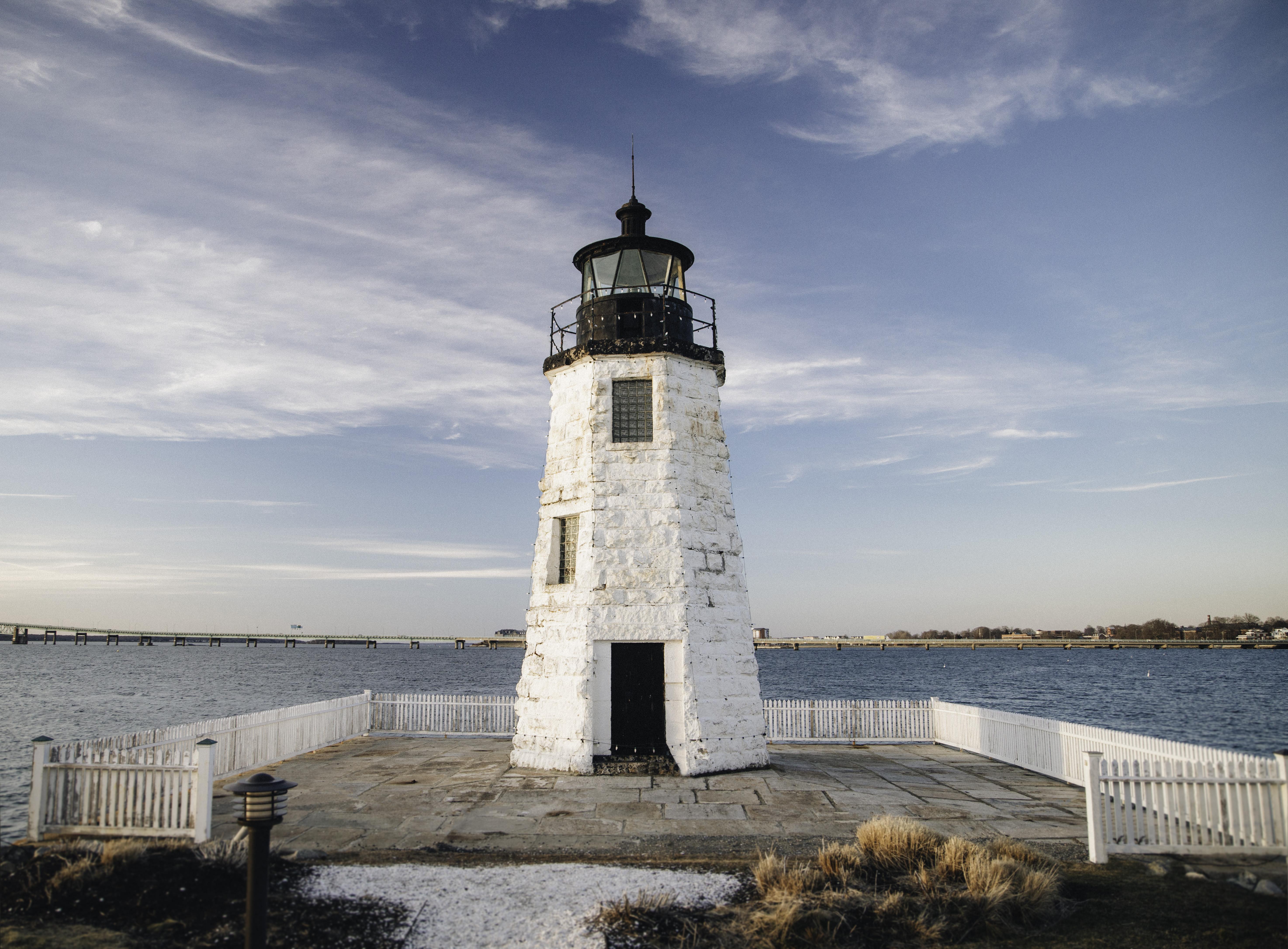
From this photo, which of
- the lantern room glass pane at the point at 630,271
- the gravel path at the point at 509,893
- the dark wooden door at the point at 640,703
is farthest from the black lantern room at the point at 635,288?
the gravel path at the point at 509,893

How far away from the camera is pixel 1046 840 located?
9156 millimetres

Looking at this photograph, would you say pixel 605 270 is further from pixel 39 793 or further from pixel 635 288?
pixel 39 793

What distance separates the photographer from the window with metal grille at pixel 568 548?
14156 millimetres

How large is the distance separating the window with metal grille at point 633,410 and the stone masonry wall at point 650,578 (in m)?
0.13

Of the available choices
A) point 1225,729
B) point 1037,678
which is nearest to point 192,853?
point 1225,729

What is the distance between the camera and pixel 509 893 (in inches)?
282

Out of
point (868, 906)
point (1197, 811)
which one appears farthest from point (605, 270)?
point (1197, 811)

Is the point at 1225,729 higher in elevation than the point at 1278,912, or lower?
lower

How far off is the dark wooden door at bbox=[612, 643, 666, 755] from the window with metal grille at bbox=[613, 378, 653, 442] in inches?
145

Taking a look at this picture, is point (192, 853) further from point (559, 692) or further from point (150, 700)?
point (150, 700)

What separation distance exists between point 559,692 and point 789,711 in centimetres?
634

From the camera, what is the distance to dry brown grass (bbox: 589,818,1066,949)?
248 inches

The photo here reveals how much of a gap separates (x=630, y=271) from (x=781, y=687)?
57101 millimetres

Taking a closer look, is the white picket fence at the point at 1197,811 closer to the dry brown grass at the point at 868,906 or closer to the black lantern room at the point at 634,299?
the dry brown grass at the point at 868,906
